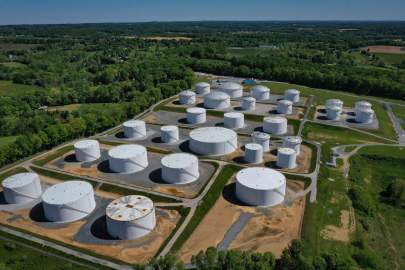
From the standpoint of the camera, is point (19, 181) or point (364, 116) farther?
point (364, 116)

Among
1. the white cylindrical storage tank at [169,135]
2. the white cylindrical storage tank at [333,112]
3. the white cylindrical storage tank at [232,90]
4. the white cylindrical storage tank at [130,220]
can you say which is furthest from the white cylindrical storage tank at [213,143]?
the white cylindrical storage tank at [232,90]

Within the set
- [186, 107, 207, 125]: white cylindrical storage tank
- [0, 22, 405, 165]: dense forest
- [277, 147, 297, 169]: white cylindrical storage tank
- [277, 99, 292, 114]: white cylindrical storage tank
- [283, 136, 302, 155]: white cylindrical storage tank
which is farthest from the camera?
[277, 99, 292, 114]: white cylindrical storage tank

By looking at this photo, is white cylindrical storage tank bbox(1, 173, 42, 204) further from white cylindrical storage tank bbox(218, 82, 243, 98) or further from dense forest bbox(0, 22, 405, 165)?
white cylindrical storage tank bbox(218, 82, 243, 98)

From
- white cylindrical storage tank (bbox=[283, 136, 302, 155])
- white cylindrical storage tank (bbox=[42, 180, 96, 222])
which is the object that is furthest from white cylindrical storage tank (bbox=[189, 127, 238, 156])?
white cylindrical storage tank (bbox=[42, 180, 96, 222])

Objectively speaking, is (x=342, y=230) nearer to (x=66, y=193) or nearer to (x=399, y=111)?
(x=66, y=193)

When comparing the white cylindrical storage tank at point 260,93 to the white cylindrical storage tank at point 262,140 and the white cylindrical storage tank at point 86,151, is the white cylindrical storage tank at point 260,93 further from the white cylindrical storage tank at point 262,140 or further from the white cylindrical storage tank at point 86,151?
the white cylindrical storage tank at point 86,151

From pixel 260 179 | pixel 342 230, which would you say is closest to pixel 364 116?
pixel 260 179

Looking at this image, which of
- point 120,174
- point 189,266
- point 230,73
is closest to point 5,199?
A: point 120,174
